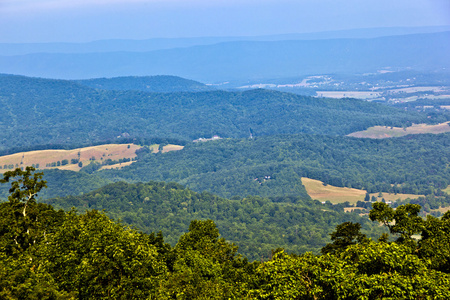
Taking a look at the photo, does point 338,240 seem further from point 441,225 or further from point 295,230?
point 295,230

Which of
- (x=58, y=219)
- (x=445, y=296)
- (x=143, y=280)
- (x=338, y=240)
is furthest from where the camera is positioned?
(x=338, y=240)

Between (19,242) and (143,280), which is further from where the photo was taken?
(19,242)

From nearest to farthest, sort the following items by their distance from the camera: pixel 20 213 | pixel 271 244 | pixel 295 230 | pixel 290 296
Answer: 1. pixel 290 296
2. pixel 20 213
3. pixel 271 244
4. pixel 295 230

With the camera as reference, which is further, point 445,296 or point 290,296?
point 290,296

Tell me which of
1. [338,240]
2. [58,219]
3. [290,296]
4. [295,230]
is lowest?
[295,230]

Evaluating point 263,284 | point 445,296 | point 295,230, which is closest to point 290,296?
point 263,284

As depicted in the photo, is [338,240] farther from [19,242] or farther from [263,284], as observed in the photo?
[19,242]

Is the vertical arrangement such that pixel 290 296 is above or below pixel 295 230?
above


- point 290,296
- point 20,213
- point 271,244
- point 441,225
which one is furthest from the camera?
point 271,244

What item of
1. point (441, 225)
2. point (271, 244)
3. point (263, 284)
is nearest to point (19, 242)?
point (263, 284)
